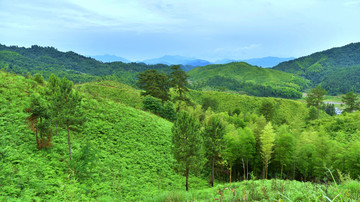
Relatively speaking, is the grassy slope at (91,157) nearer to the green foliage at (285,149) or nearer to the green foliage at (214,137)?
the green foliage at (214,137)

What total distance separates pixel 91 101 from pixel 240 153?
24.1 m

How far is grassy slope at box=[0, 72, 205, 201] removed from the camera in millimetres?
10961

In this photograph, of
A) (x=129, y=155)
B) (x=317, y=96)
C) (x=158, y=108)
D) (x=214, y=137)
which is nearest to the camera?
(x=129, y=155)

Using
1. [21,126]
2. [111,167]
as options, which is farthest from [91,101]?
[111,167]

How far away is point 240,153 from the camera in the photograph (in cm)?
2741

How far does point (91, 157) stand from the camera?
47.2ft

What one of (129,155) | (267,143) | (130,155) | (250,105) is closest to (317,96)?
(267,143)

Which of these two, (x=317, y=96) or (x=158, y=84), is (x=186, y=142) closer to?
(x=158, y=84)

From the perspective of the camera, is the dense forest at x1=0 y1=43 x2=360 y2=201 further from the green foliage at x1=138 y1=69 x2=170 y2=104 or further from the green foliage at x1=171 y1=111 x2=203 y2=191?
the green foliage at x1=138 y1=69 x2=170 y2=104

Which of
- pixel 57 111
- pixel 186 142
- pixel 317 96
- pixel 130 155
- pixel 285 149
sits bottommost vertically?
pixel 285 149

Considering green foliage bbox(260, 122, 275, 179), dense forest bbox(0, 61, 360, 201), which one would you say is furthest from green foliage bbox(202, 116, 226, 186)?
green foliage bbox(260, 122, 275, 179)

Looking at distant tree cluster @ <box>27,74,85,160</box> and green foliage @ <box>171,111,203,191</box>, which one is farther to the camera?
green foliage @ <box>171,111,203,191</box>

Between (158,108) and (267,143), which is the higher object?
(158,108)

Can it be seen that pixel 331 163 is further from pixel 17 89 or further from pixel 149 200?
pixel 17 89
